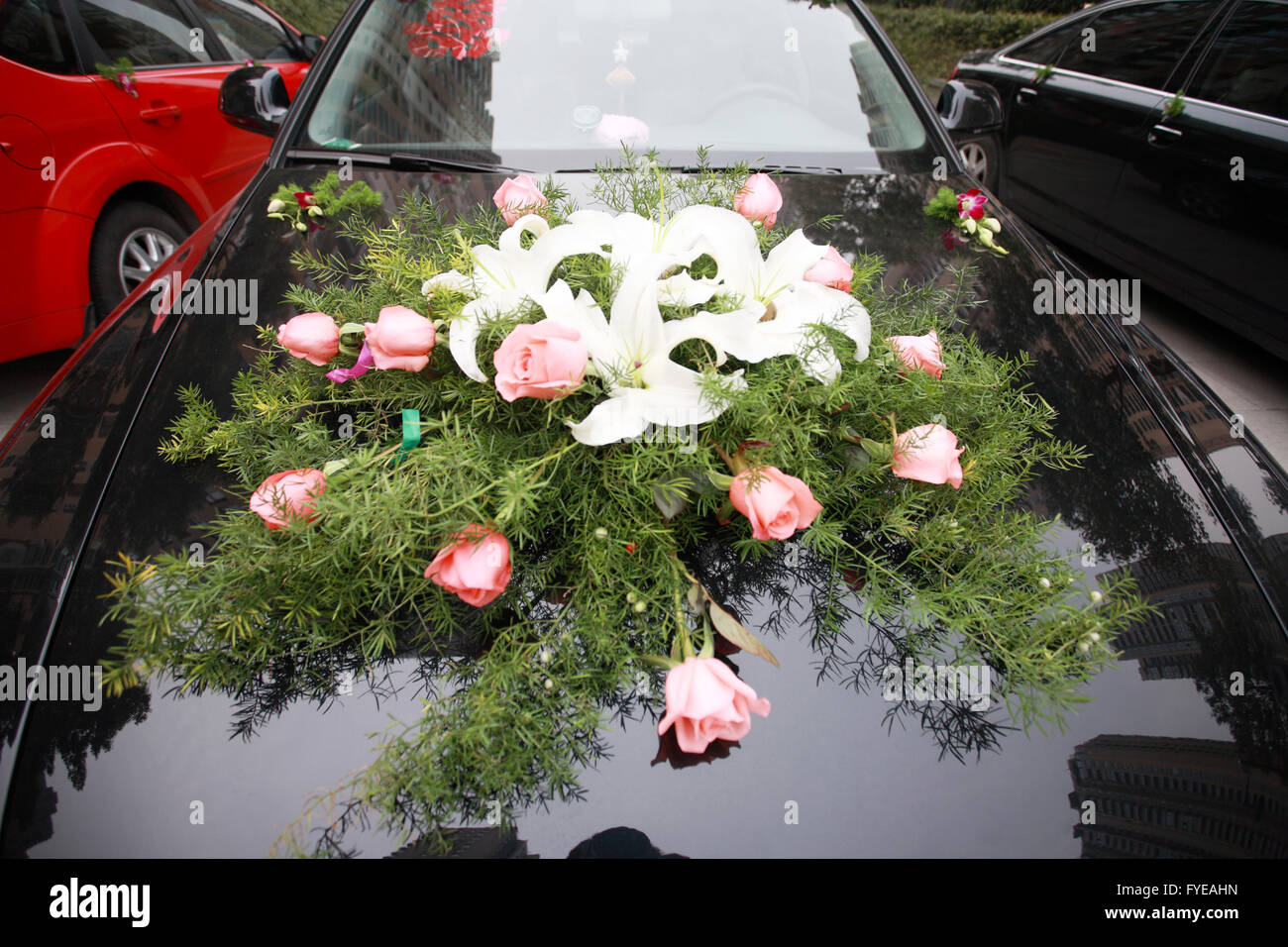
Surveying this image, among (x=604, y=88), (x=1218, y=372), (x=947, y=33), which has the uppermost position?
(x=947, y=33)

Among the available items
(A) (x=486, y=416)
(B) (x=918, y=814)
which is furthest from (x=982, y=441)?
(A) (x=486, y=416)

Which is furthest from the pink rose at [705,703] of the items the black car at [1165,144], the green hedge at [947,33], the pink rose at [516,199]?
the green hedge at [947,33]

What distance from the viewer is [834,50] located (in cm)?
265

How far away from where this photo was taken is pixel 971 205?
2.10m

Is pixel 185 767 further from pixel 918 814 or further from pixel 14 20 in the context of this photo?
pixel 14 20

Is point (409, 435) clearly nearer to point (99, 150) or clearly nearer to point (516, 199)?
point (516, 199)

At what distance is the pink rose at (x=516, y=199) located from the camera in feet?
5.07

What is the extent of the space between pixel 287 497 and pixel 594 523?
0.45 m

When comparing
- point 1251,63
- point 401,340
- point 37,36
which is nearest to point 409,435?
point 401,340

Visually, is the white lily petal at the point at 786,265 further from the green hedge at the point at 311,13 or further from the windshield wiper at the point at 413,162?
the green hedge at the point at 311,13

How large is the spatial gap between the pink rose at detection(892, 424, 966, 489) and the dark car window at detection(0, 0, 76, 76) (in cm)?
406

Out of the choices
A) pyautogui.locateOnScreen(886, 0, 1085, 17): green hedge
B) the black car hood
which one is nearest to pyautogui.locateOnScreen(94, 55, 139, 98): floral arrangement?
the black car hood

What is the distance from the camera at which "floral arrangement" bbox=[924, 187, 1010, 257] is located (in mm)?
2076
